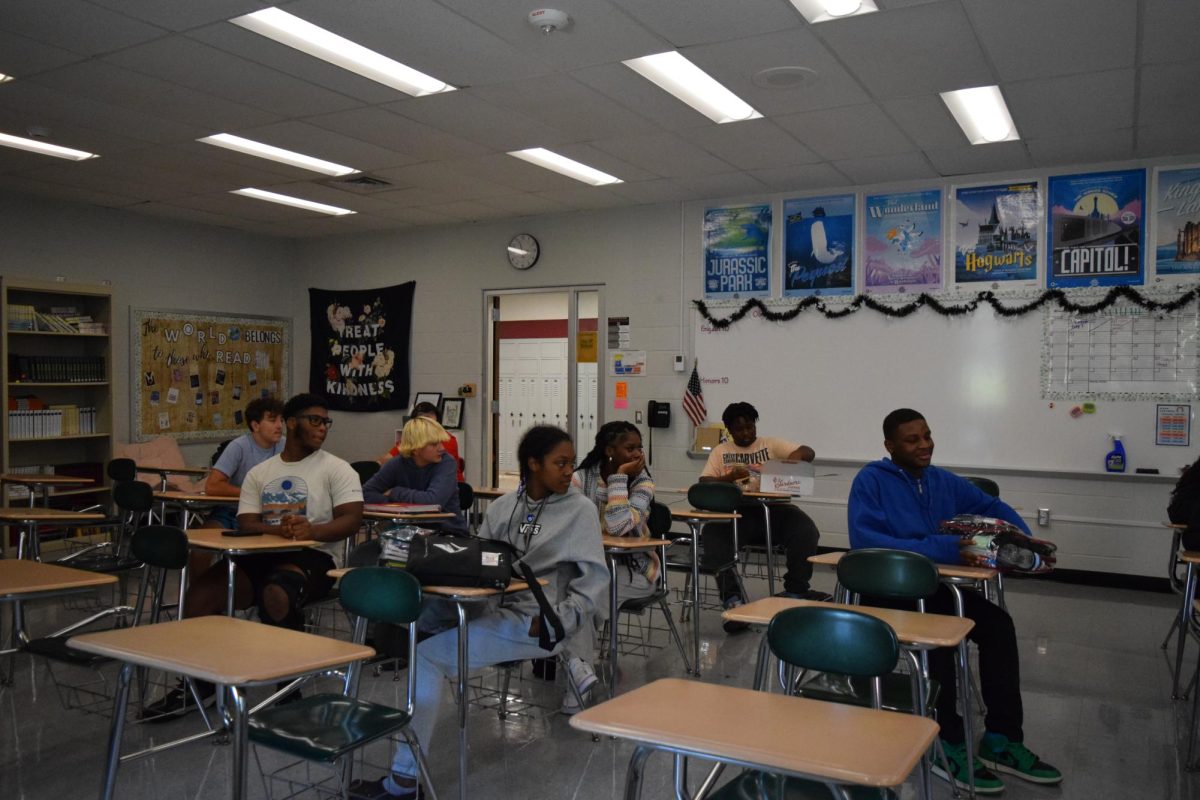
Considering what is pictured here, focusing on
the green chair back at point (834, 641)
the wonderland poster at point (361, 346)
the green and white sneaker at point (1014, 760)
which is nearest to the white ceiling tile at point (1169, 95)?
the green and white sneaker at point (1014, 760)

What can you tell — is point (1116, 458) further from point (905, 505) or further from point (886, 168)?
point (905, 505)

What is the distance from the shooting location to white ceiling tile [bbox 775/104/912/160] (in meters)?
5.70

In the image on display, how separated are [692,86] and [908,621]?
357 cm

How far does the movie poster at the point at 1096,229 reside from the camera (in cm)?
664

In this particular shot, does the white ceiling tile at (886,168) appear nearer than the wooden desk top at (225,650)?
No

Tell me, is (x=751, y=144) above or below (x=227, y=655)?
above

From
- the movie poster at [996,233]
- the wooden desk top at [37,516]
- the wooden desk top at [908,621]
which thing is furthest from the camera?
the movie poster at [996,233]

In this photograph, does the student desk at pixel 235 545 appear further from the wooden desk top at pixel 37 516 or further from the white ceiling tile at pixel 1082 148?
the white ceiling tile at pixel 1082 148

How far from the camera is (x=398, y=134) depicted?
20.2 feet

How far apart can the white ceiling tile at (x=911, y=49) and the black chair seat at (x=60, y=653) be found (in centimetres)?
400

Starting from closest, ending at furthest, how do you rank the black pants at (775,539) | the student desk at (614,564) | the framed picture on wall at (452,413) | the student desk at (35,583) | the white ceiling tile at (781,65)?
the student desk at (35,583) → the student desk at (614,564) → the white ceiling tile at (781,65) → the black pants at (775,539) → the framed picture on wall at (452,413)

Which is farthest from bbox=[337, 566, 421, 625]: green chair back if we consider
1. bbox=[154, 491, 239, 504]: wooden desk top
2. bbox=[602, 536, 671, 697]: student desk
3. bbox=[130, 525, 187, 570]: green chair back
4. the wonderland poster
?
the wonderland poster

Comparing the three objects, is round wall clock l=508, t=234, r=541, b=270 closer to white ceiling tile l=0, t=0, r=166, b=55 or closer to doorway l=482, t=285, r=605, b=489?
doorway l=482, t=285, r=605, b=489

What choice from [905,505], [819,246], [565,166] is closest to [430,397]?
[565,166]
